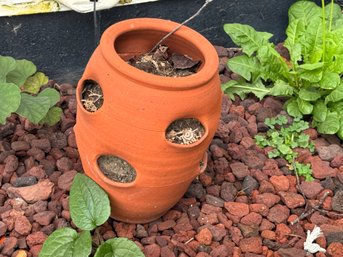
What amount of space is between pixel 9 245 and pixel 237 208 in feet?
2.76

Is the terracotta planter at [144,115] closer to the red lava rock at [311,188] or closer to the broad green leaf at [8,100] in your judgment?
the broad green leaf at [8,100]

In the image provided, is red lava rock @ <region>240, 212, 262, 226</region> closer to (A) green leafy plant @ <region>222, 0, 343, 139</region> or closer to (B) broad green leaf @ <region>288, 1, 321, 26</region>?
(A) green leafy plant @ <region>222, 0, 343, 139</region>

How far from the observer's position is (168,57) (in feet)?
7.52

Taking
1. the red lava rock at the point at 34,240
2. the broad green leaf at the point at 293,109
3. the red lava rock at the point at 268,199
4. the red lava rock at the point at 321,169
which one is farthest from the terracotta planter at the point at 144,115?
the broad green leaf at the point at 293,109

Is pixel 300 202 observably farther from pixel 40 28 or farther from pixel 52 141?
pixel 40 28

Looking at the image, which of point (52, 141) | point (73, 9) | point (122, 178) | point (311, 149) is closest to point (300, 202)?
point (311, 149)

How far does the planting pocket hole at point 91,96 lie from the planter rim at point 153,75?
16 centimetres

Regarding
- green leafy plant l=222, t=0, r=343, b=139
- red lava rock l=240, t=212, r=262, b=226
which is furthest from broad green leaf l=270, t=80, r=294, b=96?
red lava rock l=240, t=212, r=262, b=226

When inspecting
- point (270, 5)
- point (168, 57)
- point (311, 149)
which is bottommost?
point (311, 149)

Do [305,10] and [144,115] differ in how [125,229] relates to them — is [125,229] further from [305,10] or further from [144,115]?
[305,10]

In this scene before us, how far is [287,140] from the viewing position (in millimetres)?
2809

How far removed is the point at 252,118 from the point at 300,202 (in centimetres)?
51

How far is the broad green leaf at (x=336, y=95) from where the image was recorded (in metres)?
2.78

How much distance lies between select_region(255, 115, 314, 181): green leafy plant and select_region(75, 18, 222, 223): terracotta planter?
55 cm
